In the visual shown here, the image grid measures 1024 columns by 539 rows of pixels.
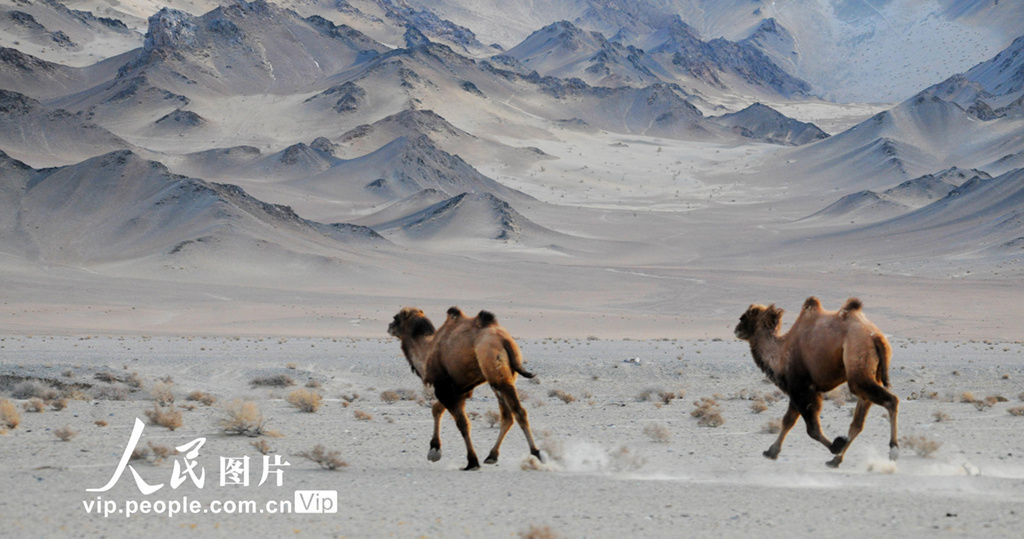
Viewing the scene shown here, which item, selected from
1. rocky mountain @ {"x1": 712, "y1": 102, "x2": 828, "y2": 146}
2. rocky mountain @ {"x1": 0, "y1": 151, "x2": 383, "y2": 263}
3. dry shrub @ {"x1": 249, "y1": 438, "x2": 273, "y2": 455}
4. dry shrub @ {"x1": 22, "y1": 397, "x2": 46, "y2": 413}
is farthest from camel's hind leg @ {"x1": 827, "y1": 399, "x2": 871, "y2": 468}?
rocky mountain @ {"x1": 712, "y1": 102, "x2": 828, "y2": 146}

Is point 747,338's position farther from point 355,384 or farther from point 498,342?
point 355,384

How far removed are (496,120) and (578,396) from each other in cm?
14425

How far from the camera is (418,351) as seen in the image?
11.9 m

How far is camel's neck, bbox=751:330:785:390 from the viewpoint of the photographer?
11.5 meters

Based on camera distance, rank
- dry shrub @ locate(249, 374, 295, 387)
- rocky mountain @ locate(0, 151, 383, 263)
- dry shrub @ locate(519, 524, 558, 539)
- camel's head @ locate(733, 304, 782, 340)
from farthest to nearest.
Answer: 1. rocky mountain @ locate(0, 151, 383, 263)
2. dry shrub @ locate(249, 374, 295, 387)
3. camel's head @ locate(733, 304, 782, 340)
4. dry shrub @ locate(519, 524, 558, 539)

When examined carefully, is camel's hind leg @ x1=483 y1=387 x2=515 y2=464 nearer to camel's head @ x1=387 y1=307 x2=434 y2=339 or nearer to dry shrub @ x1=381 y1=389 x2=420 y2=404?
camel's head @ x1=387 y1=307 x2=434 y2=339

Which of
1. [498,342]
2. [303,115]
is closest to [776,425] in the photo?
[498,342]

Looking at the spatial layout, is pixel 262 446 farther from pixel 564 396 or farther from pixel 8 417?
pixel 564 396

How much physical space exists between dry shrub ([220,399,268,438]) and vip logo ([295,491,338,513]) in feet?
12.0

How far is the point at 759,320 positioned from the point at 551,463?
8.31 feet

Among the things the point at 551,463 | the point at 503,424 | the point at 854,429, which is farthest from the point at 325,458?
the point at 854,429

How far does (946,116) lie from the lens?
152m

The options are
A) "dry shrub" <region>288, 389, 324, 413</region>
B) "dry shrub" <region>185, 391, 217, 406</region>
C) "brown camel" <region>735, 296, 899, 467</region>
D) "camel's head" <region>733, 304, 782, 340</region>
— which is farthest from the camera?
"dry shrub" <region>185, 391, 217, 406</region>

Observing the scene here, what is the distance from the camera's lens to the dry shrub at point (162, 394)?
17922 mm
